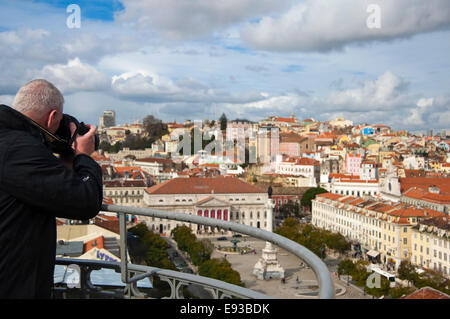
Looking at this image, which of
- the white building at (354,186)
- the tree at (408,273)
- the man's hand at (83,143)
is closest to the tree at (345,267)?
the tree at (408,273)

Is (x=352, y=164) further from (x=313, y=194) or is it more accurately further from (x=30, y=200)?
(x=30, y=200)

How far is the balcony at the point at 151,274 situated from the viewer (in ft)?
6.06

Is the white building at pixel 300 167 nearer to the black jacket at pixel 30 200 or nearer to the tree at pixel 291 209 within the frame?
the tree at pixel 291 209

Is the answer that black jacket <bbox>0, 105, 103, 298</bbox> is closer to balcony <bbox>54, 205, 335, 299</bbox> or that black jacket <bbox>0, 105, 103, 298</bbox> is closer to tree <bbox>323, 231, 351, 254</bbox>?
balcony <bbox>54, 205, 335, 299</bbox>

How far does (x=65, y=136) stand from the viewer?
1.90 m

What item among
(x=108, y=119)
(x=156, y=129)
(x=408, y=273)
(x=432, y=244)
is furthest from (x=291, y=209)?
(x=108, y=119)

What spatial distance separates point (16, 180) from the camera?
1.54 m

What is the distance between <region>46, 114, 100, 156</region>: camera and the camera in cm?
179

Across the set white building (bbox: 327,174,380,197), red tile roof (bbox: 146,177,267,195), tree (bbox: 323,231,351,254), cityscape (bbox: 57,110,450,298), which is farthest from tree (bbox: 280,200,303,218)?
tree (bbox: 323,231,351,254)

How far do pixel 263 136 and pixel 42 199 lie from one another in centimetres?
7911

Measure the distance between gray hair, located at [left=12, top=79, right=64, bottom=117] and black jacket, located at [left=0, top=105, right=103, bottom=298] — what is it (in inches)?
2.1

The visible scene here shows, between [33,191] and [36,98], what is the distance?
345 millimetres

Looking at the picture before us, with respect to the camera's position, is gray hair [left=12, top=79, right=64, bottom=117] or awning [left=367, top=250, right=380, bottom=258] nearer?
gray hair [left=12, top=79, right=64, bottom=117]
